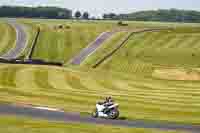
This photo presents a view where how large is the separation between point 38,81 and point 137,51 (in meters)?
46.8

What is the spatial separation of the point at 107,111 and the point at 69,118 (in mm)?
3328

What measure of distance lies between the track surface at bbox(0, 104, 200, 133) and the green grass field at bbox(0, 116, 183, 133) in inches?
101

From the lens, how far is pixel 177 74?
80.9 metres

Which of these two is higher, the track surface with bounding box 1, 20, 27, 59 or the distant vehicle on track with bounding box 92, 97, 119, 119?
the distant vehicle on track with bounding box 92, 97, 119, 119

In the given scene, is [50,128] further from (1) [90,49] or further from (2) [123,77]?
(1) [90,49]

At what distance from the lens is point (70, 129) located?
33.0 m

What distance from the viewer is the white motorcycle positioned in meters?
40.9

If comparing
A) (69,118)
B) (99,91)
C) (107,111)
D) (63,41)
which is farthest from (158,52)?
(69,118)

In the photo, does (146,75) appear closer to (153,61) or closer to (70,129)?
(153,61)

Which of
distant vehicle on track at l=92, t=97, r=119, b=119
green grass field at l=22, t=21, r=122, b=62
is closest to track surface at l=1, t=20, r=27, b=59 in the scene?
green grass field at l=22, t=21, r=122, b=62

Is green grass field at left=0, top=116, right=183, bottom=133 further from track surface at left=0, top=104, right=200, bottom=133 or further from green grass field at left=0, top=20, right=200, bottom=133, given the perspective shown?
track surface at left=0, top=104, right=200, bottom=133

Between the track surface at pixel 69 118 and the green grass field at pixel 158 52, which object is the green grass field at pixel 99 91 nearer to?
the track surface at pixel 69 118

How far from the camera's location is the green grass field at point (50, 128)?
32.3 metres

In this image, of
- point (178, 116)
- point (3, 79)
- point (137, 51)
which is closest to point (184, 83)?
point (3, 79)
